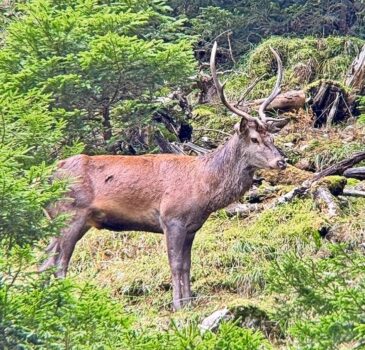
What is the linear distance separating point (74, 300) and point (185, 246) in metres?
3.93

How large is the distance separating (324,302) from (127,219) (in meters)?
4.00

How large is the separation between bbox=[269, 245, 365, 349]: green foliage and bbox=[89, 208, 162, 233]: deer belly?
3.20m

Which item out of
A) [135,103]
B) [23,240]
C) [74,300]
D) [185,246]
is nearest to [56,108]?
[135,103]

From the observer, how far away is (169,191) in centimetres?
894

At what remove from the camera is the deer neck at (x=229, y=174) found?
8969mm

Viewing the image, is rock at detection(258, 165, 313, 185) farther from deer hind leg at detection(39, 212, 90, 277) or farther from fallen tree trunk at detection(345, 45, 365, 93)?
deer hind leg at detection(39, 212, 90, 277)

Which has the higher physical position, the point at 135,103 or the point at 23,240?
the point at 23,240

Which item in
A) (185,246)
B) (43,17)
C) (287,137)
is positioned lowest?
(287,137)

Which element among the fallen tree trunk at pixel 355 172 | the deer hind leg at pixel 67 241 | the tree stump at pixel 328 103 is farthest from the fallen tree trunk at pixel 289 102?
the deer hind leg at pixel 67 241

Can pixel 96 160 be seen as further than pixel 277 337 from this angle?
Yes

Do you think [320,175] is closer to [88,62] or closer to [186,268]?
[186,268]

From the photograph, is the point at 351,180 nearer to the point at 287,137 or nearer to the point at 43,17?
the point at 287,137

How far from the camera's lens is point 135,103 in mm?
10711

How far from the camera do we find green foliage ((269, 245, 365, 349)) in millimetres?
4508
